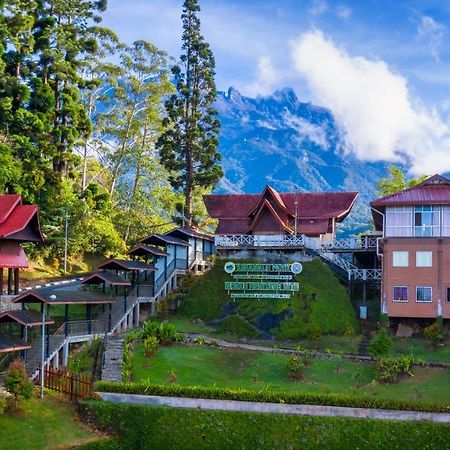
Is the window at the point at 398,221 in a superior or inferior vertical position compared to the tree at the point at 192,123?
inferior

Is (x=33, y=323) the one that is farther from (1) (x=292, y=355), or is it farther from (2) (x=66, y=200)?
(2) (x=66, y=200)

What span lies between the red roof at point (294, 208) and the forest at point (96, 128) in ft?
12.6

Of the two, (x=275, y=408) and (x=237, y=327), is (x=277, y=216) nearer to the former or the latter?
(x=237, y=327)

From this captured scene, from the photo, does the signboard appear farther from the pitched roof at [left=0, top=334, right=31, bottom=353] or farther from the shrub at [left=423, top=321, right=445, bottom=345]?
the pitched roof at [left=0, top=334, right=31, bottom=353]

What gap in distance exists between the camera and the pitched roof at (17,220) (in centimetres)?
4172

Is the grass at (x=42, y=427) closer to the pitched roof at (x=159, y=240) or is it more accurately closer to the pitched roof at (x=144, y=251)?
the pitched roof at (x=144, y=251)

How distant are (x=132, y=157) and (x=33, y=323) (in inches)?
1344

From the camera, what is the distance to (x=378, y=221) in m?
50.8

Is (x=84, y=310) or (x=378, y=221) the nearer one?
(x=84, y=310)

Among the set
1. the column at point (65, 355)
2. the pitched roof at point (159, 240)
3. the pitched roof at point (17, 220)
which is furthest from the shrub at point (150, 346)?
the pitched roof at point (159, 240)

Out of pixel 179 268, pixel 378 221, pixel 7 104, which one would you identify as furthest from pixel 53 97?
pixel 378 221

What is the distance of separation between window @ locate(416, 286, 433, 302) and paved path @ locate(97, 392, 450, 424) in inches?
514

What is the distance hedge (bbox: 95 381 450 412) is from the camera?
3091 cm

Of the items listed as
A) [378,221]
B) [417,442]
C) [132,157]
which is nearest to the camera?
[417,442]
